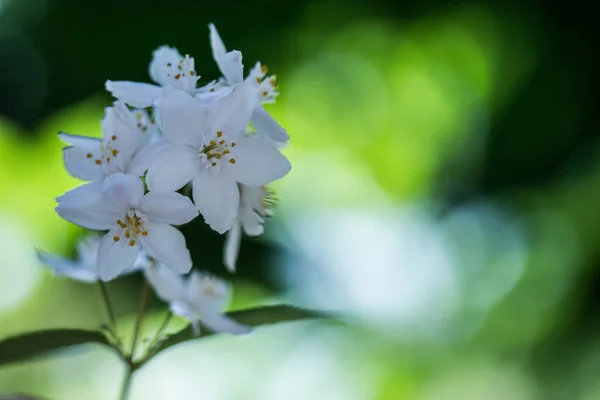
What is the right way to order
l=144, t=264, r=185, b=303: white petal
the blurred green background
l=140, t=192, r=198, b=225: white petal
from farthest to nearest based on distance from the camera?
1. the blurred green background
2. l=144, t=264, r=185, b=303: white petal
3. l=140, t=192, r=198, b=225: white petal

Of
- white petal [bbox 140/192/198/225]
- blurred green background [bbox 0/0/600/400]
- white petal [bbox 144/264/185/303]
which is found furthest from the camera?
blurred green background [bbox 0/0/600/400]

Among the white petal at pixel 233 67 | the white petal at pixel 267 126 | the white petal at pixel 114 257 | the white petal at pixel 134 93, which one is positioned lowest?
the white petal at pixel 114 257

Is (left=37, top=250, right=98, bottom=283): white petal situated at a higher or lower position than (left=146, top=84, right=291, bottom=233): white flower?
lower

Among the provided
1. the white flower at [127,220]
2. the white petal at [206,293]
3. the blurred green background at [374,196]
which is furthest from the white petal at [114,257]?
the blurred green background at [374,196]

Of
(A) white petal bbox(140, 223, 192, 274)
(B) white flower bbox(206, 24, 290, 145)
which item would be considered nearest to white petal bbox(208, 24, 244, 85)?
(B) white flower bbox(206, 24, 290, 145)

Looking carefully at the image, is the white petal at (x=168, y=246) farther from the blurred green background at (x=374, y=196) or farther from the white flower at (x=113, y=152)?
the blurred green background at (x=374, y=196)

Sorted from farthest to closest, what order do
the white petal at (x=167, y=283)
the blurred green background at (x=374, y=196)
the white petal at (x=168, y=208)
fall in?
the blurred green background at (x=374, y=196), the white petal at (x=167, y=283), the white petal at (x=168, y=208)

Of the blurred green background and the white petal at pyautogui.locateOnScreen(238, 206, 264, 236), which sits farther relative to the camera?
the blurred green background

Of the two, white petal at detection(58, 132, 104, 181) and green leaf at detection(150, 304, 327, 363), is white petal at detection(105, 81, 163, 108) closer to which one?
white petal at detection(58, 132, 104, 181)
